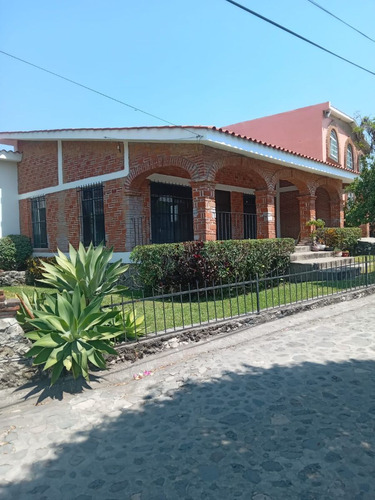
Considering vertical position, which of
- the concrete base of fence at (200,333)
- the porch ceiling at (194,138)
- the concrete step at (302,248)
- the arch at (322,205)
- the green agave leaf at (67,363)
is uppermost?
the porch ceiling at (194,138)

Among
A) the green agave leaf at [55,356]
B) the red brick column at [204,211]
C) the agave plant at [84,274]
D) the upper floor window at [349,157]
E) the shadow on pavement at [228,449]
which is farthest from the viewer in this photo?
the upper floor window at [349,157]

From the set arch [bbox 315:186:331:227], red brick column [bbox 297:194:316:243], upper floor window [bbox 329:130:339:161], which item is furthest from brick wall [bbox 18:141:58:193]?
upper floor window [bbox 329:130:339:161]

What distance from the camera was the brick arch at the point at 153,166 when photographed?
884 centimetres

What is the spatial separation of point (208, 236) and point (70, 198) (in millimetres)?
5041

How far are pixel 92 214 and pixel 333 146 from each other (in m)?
12.1

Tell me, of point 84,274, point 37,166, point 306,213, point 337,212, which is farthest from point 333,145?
point 84,274

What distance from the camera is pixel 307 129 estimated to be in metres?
16.4

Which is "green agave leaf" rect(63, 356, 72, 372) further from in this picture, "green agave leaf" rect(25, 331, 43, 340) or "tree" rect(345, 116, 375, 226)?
"tree" rect(345, 116, 375, 226)

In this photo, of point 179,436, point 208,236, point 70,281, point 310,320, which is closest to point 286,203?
point 208,236

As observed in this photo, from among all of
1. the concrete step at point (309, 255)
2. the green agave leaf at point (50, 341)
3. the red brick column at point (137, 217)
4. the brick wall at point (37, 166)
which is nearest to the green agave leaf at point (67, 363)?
the green agave leaf at point (50, 341)

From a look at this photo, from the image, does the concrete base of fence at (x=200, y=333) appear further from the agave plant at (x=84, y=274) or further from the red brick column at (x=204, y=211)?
the red brick column at (x=204, y=211)

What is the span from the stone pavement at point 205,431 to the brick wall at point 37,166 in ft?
30.1

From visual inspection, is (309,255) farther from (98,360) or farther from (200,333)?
(98,360)

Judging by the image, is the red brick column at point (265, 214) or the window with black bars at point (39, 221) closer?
the red brick column at point (265, 214)
